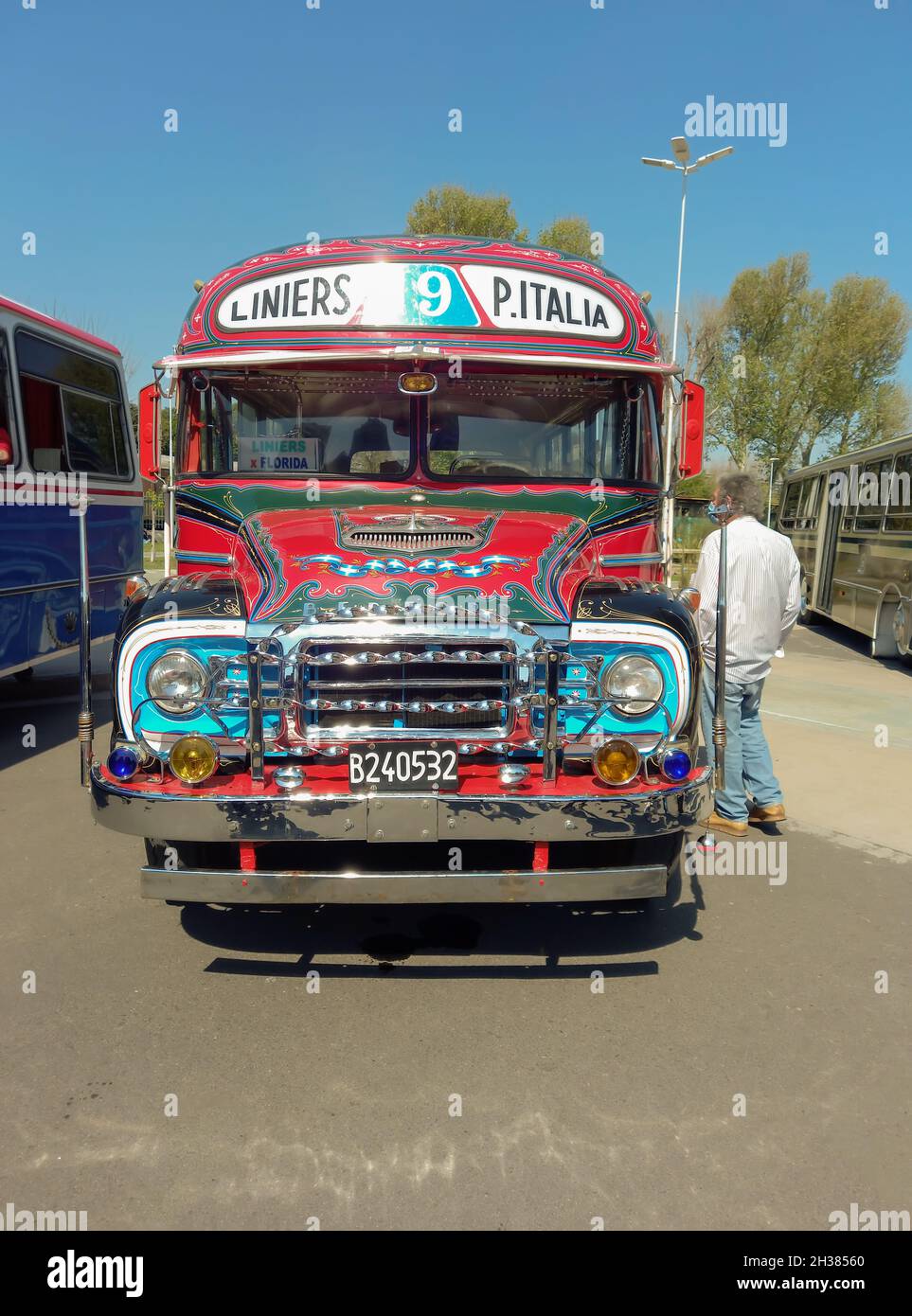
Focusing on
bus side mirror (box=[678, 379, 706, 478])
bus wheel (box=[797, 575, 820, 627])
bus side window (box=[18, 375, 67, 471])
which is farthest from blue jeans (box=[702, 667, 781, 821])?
bus wheel (box=[797, 575, 820, 627])

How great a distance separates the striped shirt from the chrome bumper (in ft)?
7.46

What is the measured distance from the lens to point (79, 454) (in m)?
8.52

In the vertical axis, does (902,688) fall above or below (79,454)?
below

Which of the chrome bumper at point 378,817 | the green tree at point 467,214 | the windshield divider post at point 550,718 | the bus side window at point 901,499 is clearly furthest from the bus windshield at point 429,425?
the green tree at point 467,214

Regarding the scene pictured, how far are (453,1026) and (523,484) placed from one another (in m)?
2.50

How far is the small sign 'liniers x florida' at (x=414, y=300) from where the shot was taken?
452cm

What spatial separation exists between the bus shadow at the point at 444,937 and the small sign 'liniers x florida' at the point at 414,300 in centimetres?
275

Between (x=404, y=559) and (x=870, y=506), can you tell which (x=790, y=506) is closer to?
(x=870, y=506)

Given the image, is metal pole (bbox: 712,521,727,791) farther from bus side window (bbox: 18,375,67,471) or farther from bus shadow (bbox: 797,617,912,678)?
bus shadow (bbox: 797,617,912,678)

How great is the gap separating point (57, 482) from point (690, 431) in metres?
5.41

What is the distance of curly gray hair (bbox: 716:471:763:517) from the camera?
5.26 m

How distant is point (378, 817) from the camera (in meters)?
3.13
